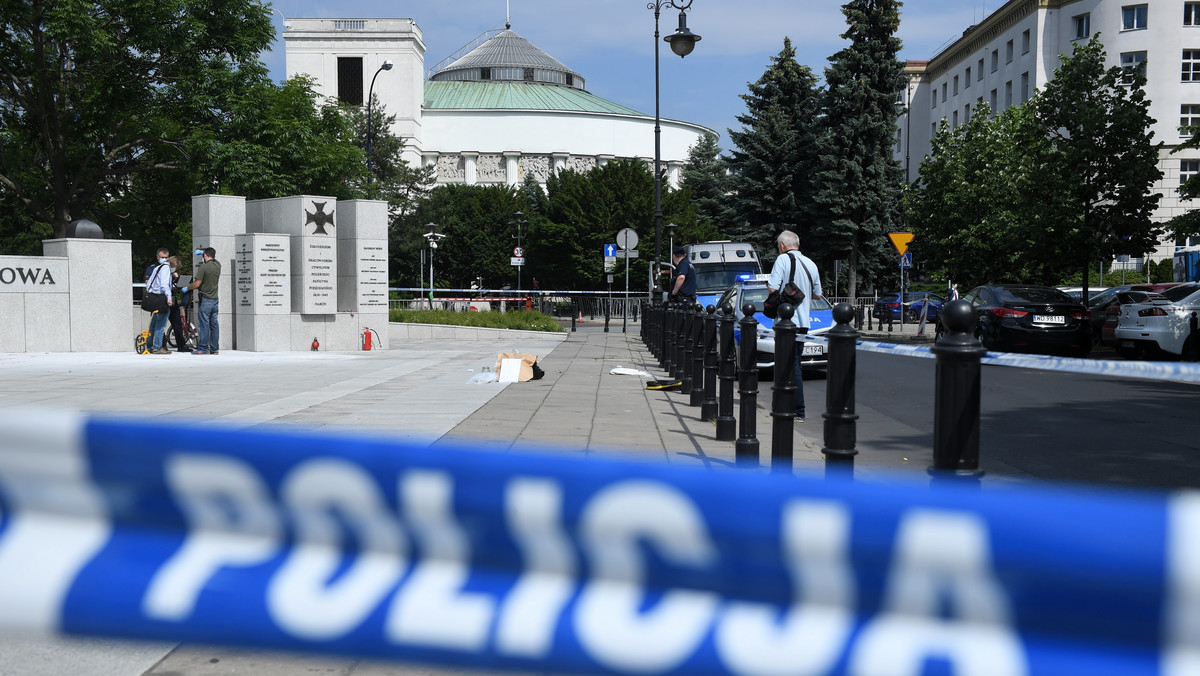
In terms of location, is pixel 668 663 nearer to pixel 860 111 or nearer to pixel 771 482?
pixel 771 482

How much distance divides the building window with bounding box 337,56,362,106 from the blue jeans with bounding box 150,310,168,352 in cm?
9403

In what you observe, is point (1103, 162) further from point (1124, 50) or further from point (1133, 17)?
point (1133, 17)

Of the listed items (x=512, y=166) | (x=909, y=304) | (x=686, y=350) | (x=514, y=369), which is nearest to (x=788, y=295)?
(x=686, y=350)

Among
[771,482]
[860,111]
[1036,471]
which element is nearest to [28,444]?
[771,482]

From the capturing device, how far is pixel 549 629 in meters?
1.54

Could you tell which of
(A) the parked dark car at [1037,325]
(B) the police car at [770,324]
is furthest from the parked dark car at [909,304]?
(B) the police car at [770,324]

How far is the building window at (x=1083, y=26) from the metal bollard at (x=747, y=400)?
5660cm

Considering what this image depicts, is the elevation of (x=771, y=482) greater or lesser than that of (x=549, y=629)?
greater

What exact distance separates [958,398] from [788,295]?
6.70 meters

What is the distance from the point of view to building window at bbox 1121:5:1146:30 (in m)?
54.1

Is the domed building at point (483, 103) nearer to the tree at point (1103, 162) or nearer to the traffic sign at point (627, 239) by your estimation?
the traffic sign at point (627, 239)

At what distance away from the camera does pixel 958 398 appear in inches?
118

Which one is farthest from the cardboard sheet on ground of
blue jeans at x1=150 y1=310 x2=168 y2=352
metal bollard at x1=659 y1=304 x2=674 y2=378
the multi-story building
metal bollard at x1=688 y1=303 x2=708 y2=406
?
the multi-story building

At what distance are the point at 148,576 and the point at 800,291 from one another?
8.44 metres
